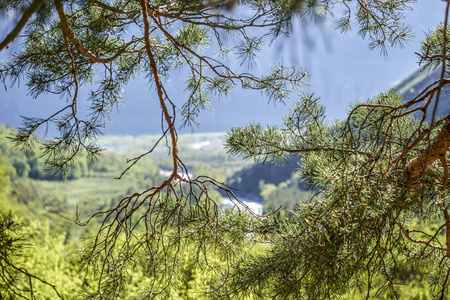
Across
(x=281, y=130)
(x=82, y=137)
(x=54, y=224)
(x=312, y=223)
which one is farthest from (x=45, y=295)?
(x=54, y=224)

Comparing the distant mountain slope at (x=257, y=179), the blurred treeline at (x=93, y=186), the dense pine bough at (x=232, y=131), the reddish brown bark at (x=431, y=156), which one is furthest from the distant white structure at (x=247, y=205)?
the distant mountain slope at (x=257, y=179)

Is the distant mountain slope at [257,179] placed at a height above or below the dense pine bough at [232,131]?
above

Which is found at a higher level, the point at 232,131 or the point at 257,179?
the point at 257,179

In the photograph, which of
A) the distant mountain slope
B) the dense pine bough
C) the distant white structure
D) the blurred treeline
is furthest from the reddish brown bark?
the distant mountain slope

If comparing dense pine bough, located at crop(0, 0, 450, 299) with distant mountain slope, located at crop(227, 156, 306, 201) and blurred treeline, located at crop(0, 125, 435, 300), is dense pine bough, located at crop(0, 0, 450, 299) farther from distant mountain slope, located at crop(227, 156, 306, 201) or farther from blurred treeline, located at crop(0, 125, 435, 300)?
distant mountain slope, located at crop(227, 156, 306, 201)

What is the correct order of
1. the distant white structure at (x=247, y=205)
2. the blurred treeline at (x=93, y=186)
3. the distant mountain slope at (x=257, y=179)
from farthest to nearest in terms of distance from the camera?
the distant mountain slope at (x=257, y=179), the blurred treeline at (x=93, y=186), the distant white structure at (x=247, y=205)

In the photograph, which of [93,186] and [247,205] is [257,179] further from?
[247,205]

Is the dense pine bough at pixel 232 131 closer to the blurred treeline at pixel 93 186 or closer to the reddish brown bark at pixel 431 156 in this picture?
the reddish brown bark at pixel 431 156

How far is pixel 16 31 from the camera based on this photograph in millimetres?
427

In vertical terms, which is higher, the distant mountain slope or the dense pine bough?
the distant mountain slope

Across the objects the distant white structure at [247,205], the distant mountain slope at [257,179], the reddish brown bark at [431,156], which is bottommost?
the distant white structure at [247,205]

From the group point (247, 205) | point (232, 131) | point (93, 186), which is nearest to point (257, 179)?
point (93, 186)

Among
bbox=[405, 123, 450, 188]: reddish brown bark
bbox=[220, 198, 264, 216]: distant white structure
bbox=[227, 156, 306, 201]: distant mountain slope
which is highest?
bbox=[227, 156, 306, 201]: distant mountain slope

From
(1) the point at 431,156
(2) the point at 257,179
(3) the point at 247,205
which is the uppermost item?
(2) the point at 257,179
